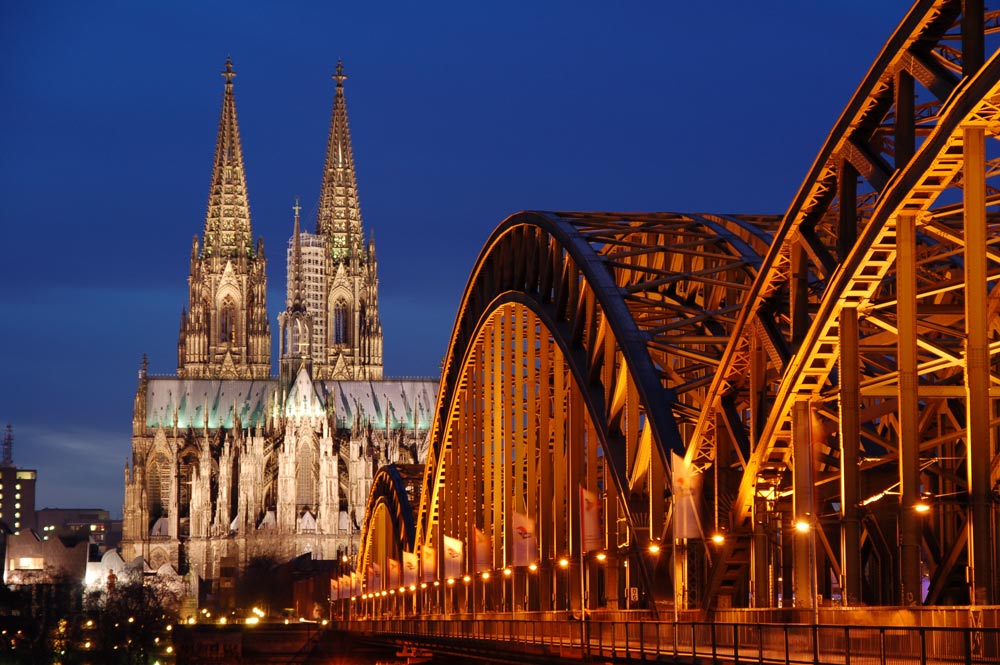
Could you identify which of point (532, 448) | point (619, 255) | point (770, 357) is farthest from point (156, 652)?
point (770, 357)

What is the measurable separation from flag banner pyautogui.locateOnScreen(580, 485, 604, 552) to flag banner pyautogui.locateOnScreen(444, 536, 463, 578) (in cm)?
2132

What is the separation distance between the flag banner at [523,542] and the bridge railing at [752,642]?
6.26 ft

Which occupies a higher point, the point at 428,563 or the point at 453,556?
the point at 428,563

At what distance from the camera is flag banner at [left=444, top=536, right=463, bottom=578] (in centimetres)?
6606

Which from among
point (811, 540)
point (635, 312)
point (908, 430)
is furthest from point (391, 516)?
point (908, 430)

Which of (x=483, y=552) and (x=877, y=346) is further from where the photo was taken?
(x=483, y=552)

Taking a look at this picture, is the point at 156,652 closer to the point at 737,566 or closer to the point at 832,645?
the point at 737,566

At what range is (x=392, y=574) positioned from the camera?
10094cm

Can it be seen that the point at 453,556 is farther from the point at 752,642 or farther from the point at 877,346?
the point at 752,642

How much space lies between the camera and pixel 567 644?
136ft

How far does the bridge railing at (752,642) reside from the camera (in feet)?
73.6

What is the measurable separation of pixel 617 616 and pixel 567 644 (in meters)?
2.48

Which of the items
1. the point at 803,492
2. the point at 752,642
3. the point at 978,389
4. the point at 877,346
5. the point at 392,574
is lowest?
the point at 752,642

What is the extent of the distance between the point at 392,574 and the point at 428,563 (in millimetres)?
21041
